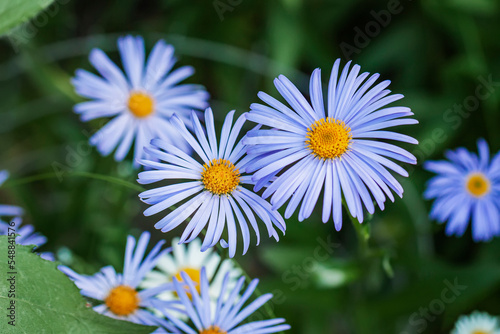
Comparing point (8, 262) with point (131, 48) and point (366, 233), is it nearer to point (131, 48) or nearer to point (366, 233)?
point (366, 233)

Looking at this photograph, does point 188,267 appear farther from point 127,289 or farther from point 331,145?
point 331,145

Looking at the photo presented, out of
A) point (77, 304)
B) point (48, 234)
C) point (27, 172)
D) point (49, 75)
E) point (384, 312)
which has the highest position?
point (49, 75)

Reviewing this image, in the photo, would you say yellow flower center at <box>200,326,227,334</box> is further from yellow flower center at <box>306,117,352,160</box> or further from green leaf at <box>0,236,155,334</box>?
yellow flower center at <box>306,117,352,160</box>

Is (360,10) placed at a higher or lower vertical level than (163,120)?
higher

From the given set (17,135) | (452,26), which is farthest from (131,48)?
(452,26)

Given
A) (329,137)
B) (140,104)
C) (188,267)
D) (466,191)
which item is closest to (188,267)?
(188,267)
